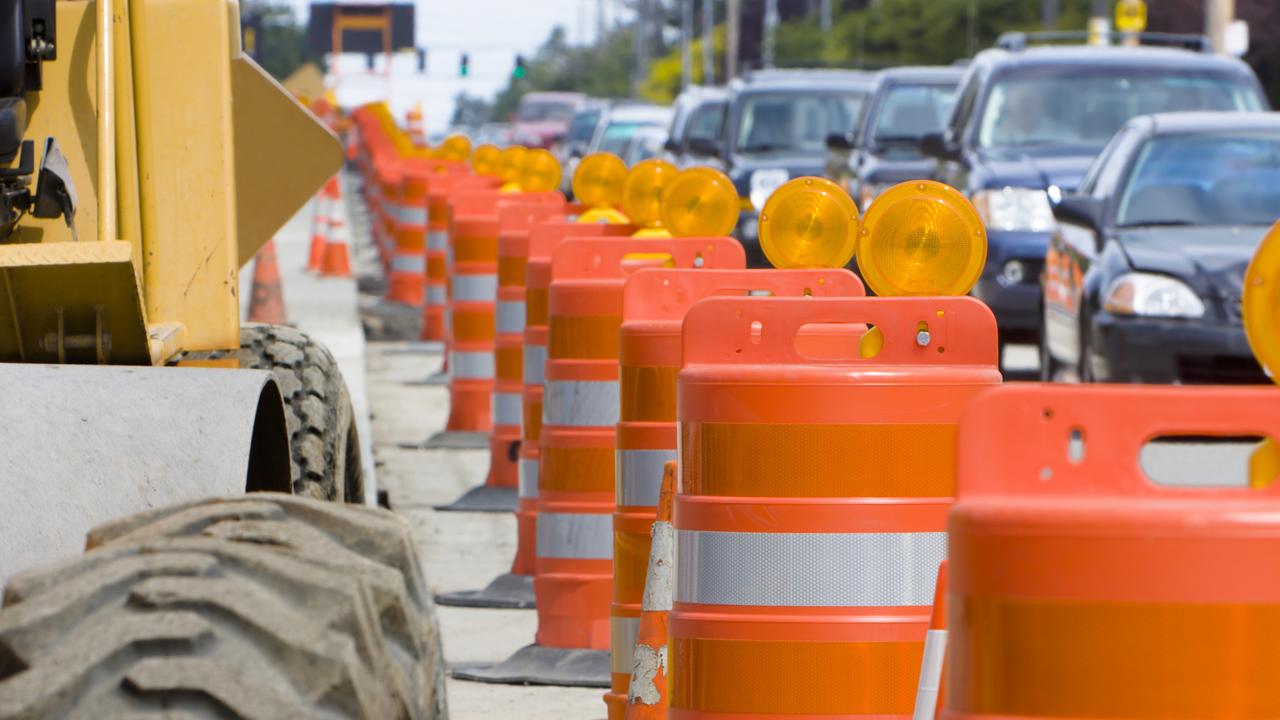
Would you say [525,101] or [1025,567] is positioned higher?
[1025,567]

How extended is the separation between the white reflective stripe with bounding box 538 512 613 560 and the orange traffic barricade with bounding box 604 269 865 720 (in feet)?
3.80

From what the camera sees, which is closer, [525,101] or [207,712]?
[207,712]

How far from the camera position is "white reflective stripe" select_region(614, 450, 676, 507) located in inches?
266

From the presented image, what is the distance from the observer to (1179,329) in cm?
1352

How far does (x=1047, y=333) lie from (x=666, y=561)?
9.72 metres

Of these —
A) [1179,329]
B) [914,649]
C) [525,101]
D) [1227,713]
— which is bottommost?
[525,101]

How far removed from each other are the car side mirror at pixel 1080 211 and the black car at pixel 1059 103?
2795 mm

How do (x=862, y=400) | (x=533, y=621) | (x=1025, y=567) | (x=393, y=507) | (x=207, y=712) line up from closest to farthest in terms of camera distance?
(x=207, y=712), (x=1025, y=567), (x=862, y=400), (x=533, y=621), (x=393, y=507)

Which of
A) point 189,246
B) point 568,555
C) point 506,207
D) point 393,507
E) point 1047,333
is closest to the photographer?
point 189,246

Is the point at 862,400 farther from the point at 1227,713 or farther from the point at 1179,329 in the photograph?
the point at 1179,329

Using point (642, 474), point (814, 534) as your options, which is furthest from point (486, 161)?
point (814, 534)

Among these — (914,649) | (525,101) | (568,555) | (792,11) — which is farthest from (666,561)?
(792,11)

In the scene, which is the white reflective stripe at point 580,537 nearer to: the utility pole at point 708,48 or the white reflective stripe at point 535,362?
the white reflective stripe at point 535,362

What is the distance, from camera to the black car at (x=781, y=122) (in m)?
24.2
